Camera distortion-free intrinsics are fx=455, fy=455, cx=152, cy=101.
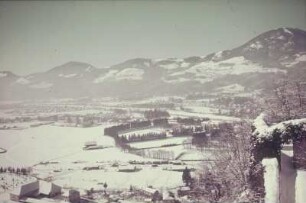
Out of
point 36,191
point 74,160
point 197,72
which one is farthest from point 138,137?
point 36,191

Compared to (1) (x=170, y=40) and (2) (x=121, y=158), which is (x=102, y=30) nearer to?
(1) (x=170, y=40)

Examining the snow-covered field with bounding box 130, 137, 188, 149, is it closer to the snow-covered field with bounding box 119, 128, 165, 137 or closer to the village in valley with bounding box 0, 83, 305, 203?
the village in valley with bounding box 0, 83, 305, 203

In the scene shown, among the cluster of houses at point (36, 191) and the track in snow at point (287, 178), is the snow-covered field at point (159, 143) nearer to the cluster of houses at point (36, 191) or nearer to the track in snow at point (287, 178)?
the cluster of houses at point (36, 191)

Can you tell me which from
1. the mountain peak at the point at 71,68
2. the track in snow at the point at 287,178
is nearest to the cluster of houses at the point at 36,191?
the mountain peak at the point at 71,68

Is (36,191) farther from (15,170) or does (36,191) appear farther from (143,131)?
(143,131)

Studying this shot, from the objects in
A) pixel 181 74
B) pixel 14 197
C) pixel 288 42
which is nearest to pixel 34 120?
pixel 14 197

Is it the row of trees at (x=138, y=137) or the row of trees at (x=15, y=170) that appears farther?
the row of trees at (x=138, y=137)

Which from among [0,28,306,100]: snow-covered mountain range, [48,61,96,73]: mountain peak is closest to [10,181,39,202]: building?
[0,28,306,100]: snow-covered mountain range
